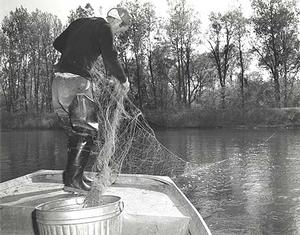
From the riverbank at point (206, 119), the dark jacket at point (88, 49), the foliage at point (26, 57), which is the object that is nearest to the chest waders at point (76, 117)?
the dark jacket at point (88, 49)

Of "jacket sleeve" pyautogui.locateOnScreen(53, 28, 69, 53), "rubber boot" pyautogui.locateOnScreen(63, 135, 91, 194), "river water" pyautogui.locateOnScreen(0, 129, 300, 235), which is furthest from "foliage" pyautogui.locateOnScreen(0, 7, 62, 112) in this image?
"rubber boot" pyautogui.locateOnScreen(63, 135, 91, 194)

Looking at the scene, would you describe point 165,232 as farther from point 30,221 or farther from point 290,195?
point 290,195

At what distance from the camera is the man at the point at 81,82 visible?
3.79 meters

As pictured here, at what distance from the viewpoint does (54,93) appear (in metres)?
3.93

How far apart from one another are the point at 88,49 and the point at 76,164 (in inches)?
43.3

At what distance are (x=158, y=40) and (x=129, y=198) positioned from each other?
38419mm

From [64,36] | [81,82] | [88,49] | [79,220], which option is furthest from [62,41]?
[79,220]

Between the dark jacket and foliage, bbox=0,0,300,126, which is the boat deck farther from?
foliage, bbox=0,0,300,126

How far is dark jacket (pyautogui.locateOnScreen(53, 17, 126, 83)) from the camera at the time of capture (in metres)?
3.73

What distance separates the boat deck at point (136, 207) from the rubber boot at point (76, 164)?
153 mm

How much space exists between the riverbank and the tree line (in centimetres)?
298

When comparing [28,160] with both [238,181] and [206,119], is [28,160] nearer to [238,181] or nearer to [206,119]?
[238,181]

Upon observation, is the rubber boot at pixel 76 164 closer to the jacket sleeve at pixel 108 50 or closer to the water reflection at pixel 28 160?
the jacket sleeve at pixel 108 50

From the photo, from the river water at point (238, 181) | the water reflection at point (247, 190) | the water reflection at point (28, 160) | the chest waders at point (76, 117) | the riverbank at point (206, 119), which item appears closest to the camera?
the chest waders at point (76, 117)
